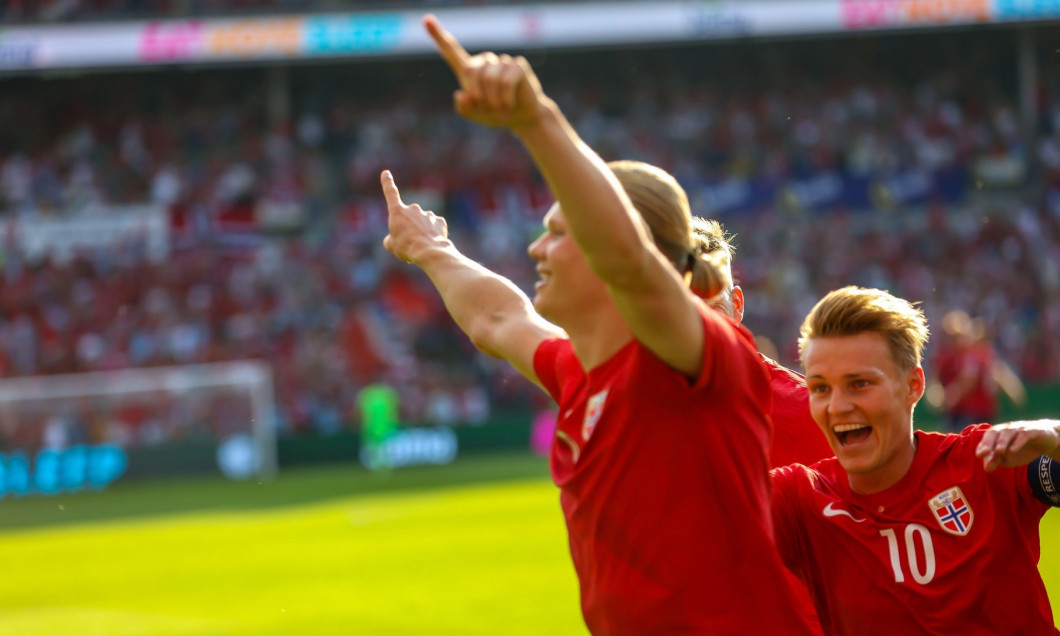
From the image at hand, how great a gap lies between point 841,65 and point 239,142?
14818 mm

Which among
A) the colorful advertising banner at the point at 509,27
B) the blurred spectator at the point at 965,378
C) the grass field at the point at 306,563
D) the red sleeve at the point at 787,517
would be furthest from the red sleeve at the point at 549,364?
the colorful advertising banner at the point at 509,27

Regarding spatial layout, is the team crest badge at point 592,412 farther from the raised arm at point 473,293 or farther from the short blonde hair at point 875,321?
the short blonde hair at point 875,321

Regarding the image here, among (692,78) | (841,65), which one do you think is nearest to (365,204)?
(692,78)

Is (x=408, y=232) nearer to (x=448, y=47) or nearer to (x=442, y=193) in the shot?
(x=448, y=47)

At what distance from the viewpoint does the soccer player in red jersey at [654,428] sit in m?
2.29

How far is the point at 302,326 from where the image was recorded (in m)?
27.0

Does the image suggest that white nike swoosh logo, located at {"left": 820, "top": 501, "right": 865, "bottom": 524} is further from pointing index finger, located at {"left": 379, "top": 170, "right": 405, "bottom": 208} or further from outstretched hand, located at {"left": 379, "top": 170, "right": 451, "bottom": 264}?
pointing index finger, located at {"left": 379, "top": 170, "right": 405, "bottom": 208}

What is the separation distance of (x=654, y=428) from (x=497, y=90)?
0.73 meters

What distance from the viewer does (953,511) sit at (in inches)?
126

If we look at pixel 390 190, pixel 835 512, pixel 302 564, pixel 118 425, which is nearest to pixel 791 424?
pixel 835 512

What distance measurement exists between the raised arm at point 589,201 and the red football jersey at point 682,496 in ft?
0.36

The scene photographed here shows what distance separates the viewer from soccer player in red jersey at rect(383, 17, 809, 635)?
2285 millimetres

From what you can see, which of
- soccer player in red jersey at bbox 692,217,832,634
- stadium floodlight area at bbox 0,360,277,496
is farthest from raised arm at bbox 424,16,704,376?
stadium floodlight area at bbox 0,360,277,496

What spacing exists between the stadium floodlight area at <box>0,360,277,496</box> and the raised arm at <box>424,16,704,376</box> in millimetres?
21256
